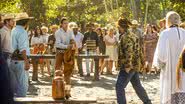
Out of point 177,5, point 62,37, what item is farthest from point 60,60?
point 177,5

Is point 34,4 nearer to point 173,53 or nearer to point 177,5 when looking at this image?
point 177,5

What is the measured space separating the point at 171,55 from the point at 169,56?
35mm

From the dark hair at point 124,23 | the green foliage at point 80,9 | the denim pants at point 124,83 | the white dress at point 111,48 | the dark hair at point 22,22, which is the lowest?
the denim pants at point 124,83

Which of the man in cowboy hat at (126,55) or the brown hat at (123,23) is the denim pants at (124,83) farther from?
the brown hat at (123,23)

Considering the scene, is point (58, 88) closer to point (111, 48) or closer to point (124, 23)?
point (124, 23)

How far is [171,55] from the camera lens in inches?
317

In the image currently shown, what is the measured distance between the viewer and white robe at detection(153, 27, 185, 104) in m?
7.95

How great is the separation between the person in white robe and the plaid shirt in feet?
3.00

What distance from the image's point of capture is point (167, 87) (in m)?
8.12

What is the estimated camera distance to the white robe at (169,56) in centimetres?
795

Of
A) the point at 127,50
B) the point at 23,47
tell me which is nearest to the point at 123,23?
the point at 127,50

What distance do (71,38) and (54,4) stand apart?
129ft

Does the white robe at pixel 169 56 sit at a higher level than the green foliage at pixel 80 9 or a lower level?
lower

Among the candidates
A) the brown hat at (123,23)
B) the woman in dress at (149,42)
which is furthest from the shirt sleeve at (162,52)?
the woman in dress at (149,42)
